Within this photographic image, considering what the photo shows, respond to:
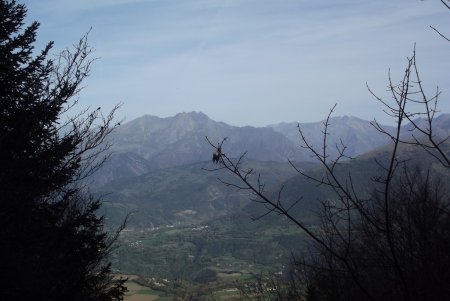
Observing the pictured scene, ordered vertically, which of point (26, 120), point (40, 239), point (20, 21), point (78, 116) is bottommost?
point (40, 239)

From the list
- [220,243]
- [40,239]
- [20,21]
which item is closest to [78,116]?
[20,21]

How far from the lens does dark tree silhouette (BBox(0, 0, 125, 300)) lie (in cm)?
730

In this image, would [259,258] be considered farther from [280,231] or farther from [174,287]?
[174,287]

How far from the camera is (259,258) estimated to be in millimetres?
154000

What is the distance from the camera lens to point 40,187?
30.7 ft

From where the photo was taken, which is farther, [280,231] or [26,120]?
[280,231]

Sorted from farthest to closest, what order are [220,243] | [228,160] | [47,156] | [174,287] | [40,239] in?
[220,243] → [174,287] → [47,156] → [40,239] → [228,160]

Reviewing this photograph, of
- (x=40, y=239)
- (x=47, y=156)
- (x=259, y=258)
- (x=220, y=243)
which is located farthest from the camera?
(x=220, y=243)

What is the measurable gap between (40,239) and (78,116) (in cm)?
380

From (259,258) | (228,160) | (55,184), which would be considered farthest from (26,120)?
(259,258)

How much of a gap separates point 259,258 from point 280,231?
3759 cm

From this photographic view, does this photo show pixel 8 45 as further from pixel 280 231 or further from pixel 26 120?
pixel 280 231

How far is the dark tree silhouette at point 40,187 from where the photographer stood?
730cm

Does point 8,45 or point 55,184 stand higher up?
point 8,45
